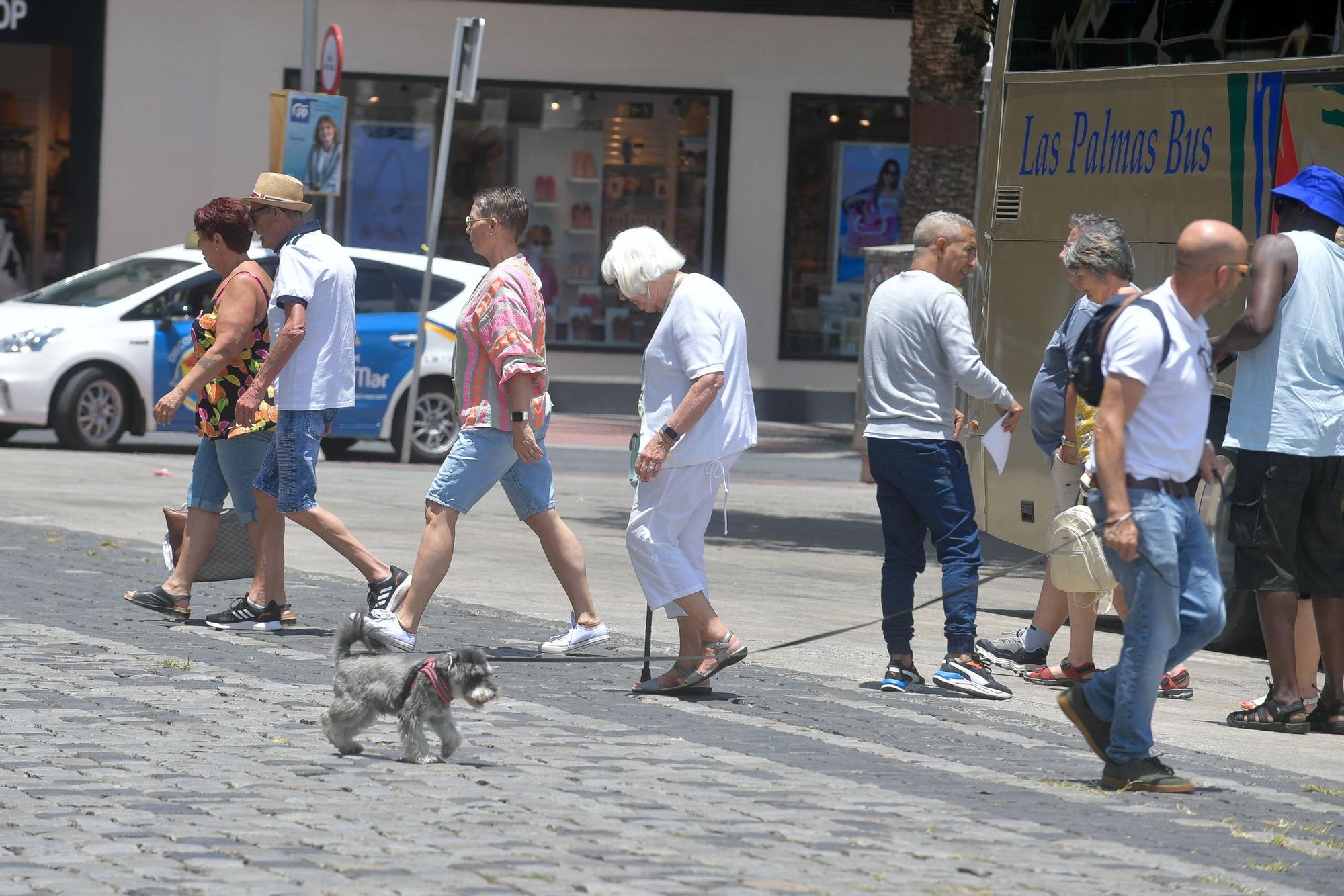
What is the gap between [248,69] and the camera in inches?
964

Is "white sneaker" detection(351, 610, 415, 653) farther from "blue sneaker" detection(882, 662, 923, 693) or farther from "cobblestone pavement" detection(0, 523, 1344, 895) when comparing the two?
"blue sneaker" detection(882, 662, 923, 693)

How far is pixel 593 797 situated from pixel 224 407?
371 centimetres

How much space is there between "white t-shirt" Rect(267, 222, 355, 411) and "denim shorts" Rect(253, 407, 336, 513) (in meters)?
0.05

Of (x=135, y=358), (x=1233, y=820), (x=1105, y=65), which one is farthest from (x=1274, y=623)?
(x=135, y=358)

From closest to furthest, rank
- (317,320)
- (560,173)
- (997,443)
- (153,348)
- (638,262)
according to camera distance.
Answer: (638,262) → (997,443) → (317,320) → (153,348) → (560,173)

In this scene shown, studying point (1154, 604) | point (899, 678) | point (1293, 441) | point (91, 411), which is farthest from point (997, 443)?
point (91, 411)

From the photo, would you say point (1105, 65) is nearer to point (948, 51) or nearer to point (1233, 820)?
point (1233, 820)

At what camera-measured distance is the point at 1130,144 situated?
1011cm

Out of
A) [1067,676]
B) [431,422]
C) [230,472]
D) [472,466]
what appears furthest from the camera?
[431,422]

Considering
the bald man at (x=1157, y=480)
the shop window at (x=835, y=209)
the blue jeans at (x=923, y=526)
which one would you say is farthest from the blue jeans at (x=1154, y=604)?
the shop window at (x=835, y=209)

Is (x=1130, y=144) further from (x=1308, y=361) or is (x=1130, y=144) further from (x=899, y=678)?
(x=899, y=678)

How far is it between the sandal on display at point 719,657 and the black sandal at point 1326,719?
2.10 m

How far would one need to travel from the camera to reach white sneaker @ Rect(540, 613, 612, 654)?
8.34 meters

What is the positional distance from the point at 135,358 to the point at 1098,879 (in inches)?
528
